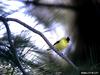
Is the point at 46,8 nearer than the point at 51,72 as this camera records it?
Yes

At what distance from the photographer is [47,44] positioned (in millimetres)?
494

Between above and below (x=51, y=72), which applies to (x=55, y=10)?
above

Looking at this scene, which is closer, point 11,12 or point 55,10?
point 55,10

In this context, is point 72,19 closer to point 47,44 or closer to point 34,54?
point 47,44

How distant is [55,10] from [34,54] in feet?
0.75

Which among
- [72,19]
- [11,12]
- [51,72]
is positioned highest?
[11,12]

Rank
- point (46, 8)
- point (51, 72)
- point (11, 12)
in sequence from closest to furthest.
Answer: point (46, 8)
point (51, 72)
point (11, 12)

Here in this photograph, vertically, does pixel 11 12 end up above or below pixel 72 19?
above

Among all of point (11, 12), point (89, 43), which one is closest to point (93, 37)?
point (89, 43)

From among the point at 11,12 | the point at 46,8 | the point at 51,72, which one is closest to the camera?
the point at 46,8

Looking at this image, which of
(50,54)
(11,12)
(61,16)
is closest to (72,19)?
(61,16)

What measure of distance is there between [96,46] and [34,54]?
0.75 feet

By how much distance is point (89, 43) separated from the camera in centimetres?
43

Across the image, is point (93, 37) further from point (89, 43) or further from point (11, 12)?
point (11, 12)
